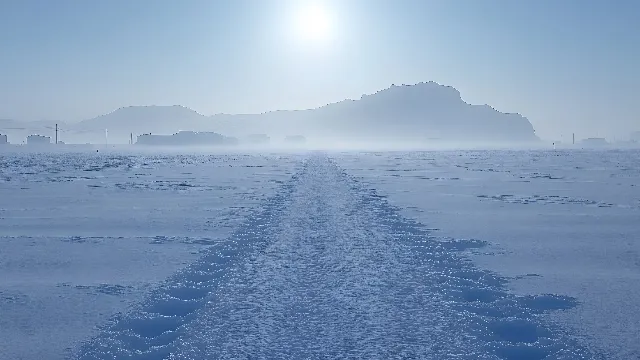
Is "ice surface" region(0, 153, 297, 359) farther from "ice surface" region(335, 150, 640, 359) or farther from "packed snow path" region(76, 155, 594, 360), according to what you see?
"ice surface" region(335, 150, 640, 359)

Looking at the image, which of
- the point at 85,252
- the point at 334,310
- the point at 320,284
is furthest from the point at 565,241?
the point at 85,252

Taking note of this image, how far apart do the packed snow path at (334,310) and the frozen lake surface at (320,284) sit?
0.06 ft

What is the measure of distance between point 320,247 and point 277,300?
7.86ft

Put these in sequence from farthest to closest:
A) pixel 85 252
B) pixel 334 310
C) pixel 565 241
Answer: pixel 565 241 → pixel 85 252 → pixel 334 310

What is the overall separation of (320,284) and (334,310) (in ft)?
2.64

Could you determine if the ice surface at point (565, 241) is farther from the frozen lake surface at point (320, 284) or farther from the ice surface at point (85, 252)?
the ice surface at point (85, 252)

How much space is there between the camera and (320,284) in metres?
5.11

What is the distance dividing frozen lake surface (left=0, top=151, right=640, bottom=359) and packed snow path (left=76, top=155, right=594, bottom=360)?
18mm

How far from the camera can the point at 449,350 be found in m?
3.58

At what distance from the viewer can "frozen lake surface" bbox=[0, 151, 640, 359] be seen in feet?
12.3

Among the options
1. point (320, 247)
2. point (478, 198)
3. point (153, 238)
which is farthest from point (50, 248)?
point (478, 198)

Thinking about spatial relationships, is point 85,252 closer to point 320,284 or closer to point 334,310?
point 320,284

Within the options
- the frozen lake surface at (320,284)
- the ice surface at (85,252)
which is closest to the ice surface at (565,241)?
the frozen lake surface at (320,284)

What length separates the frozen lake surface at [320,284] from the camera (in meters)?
3.74
